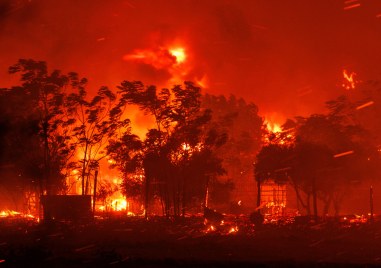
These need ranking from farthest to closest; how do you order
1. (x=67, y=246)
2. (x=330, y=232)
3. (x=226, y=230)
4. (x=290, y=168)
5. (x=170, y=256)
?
(x=290, y=168), (x=226, y=230), (x=330, y=232), (x=67, y=246), (x=170, y=256)

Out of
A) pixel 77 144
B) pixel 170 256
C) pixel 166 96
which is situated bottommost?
pixel 170 256

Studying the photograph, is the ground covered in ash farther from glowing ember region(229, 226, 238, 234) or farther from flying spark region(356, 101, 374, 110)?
flying spark region(356, 101, 374, 110)

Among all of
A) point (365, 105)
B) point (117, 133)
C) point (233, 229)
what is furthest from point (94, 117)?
point (365, 105)

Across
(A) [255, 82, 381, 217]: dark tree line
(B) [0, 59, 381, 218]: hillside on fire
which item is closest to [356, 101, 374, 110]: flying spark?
(B) [0, 59, 381, 218]: hillside on fire

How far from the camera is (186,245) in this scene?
21.6m

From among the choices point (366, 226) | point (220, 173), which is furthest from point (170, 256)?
point (220, 173)

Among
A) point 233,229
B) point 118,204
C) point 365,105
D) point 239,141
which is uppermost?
point 365,105

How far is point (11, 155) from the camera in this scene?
38.7 metres

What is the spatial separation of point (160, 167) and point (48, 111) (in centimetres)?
1004

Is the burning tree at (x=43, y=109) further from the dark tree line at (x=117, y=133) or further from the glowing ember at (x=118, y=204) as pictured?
the glowing ember at (x=118, y=204)

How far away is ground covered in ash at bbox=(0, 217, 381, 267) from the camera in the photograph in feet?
54.3

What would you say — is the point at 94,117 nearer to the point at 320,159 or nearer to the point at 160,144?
the point at 160,144

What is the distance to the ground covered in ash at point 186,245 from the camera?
16562mm

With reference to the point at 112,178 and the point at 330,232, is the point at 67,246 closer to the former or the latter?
A: the point at 330,232
